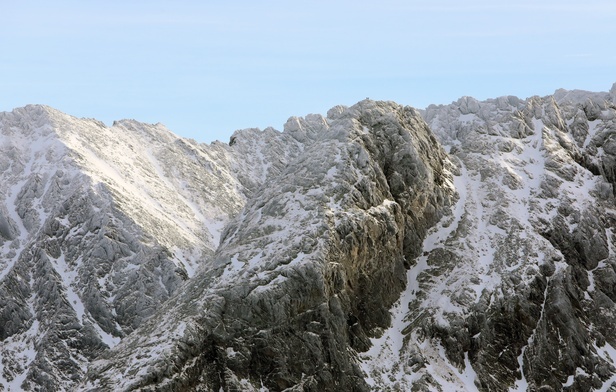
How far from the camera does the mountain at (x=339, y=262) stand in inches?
3098

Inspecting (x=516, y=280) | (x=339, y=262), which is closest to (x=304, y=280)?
(x=339, y=262)

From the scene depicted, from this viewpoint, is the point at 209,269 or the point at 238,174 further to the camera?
the point at 238,174

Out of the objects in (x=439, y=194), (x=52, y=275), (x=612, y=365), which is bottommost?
(x=612, y=365)

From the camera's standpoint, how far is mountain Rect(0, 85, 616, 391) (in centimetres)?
7869

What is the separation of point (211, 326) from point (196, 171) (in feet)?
220

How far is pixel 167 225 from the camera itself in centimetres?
11819

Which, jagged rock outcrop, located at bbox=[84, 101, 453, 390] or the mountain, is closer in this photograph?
jagged rock outcrop, located at bbox=[84, 101, 453, 390]

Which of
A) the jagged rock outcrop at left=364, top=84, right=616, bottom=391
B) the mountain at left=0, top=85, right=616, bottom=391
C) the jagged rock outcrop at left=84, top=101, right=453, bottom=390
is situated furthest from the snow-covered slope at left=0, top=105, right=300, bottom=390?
the jagged rock outcrop at left=364, top=84, right=616, bottom=391

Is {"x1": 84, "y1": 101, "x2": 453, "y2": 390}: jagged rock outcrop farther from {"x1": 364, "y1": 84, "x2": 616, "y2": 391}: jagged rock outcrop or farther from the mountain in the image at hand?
{"x1": 364, "y1": 84, "x2": 616, "y2": 391}: jagged rock outcrop

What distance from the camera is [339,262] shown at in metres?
84.1

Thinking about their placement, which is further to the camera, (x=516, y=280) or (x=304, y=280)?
(x=516, y=280)

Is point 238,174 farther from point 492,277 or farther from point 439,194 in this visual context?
point 492,277

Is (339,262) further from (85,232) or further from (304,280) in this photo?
(85,232)

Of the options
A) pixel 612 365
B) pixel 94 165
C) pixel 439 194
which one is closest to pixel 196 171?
pixel 94 165
